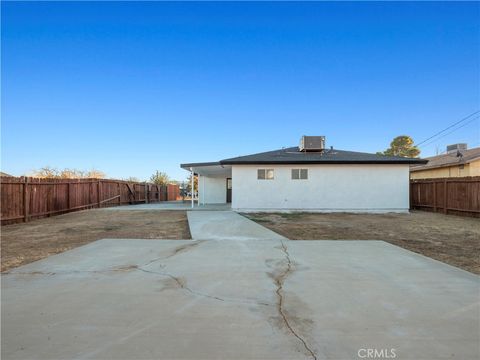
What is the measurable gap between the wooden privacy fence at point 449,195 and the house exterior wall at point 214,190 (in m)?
13.9

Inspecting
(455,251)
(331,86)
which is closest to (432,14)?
(331,86)

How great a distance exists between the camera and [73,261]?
5.23 m

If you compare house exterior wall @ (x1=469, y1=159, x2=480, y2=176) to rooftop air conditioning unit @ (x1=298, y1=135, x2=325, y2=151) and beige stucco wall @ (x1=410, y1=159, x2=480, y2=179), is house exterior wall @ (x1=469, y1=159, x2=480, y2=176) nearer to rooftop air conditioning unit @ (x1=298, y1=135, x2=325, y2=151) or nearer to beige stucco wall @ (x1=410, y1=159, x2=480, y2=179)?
beige stucco wall @ (x1=410, y1=159, x2=480, y2=179)

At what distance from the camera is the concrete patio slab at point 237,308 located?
7.65 ft

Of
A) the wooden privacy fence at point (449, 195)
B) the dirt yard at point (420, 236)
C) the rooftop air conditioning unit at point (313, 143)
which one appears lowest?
the dirt yard at point (420, 236)

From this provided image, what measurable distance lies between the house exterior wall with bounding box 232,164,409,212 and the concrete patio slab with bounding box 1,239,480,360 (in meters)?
9.72

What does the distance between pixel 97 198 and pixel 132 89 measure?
7.80 metres

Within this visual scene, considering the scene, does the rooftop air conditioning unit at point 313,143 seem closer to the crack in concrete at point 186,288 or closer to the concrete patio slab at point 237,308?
the concrete patio slab at point 237,308

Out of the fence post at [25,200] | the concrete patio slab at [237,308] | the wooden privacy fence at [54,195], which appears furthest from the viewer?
the fence post at [25,200]

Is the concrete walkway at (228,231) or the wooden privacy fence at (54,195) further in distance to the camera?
the wooden privacy fence at (54,195)

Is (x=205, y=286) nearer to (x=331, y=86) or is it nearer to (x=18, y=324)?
(x=18, y=324)

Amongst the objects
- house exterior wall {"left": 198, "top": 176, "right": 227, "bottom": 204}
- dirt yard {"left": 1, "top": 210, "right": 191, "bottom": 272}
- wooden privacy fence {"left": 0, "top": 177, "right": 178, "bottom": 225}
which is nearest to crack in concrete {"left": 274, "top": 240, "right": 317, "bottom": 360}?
dirt yard {"left": 1, "top": 210, "right": 191, "bottom": 272}

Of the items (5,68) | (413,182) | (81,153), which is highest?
(5,68)

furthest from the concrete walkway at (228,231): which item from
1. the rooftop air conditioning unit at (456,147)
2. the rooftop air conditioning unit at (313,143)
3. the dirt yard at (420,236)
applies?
the rooftop air conditioning unit at (456,147)
